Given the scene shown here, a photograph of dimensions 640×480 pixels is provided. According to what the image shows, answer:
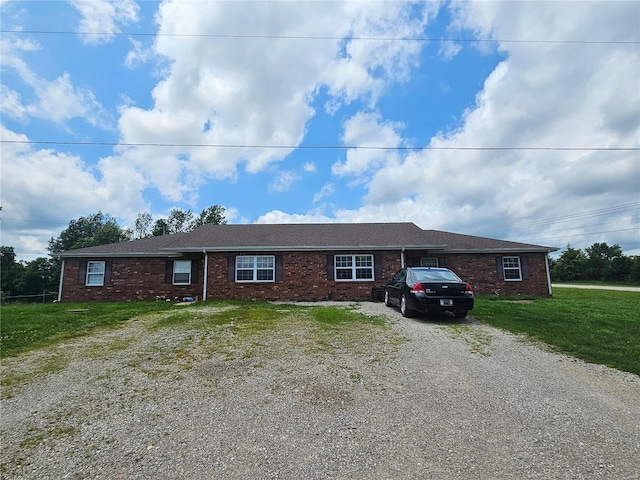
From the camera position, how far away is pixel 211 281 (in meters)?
15.7

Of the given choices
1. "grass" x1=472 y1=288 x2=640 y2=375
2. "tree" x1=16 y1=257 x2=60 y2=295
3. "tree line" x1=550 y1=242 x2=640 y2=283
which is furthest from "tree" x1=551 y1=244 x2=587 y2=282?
"tree" x1=16 y1=257 x2=60 y2=295

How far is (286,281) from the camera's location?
1559cm

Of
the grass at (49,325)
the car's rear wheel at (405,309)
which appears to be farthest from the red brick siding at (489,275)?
the grass at (49,325)

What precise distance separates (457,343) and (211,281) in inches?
462

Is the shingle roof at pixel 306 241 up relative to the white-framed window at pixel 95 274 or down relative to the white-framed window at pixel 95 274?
up

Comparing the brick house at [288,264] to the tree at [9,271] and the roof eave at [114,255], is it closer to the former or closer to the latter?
the roof eave at [114,255]

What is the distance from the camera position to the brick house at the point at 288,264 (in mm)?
15547

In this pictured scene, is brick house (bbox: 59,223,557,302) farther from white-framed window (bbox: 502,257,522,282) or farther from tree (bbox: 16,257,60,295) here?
tree (bbox: 16,257,60,295)

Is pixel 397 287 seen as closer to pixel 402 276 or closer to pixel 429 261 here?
pixel 402 276

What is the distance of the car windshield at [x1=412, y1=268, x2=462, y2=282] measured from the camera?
9541 mm

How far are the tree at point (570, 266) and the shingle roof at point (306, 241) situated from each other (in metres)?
35.3

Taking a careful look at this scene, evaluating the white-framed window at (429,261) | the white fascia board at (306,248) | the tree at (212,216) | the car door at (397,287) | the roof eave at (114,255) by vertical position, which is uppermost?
the tree at (212,216)

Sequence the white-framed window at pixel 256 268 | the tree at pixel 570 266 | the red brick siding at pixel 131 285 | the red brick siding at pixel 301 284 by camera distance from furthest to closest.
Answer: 1. the tree at pixel 570 266
2. the red brick siding at pixel 131 285
3. the white-framed window at pixel 256 268
4. the red brick siding at pixel 301 284

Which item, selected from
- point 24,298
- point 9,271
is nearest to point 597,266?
point 24,298
